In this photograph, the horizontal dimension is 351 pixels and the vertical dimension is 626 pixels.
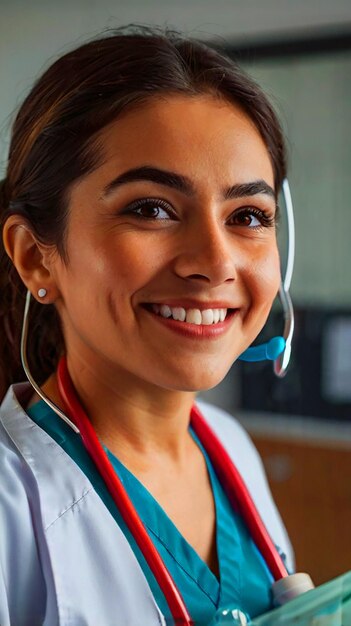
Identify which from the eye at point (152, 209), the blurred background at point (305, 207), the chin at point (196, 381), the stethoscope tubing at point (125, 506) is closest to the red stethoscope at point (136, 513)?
the stethoscope tubing at point (125, 506)

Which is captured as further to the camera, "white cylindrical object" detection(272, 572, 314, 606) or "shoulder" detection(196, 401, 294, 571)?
"shoulder" detection(196, 401, 294, 571)

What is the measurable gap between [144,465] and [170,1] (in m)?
2.33

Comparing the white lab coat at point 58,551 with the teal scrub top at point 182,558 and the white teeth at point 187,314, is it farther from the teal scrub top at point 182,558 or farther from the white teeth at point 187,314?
the white teeth at point 187,314

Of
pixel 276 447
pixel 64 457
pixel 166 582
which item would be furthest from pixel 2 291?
pixel 276 447

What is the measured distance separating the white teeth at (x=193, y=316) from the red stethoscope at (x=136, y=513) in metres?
0.16

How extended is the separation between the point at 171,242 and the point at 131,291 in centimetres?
6

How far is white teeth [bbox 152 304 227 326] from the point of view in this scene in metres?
0.75

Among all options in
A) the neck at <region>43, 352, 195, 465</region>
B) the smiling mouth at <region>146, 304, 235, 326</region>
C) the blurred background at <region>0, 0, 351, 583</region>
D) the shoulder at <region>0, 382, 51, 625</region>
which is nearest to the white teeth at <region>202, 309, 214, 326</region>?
the smiling mouth at <region>146, 304, 235, 326</region>

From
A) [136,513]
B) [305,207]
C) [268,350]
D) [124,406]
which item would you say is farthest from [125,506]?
[305,207]

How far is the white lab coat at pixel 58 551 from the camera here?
709 mm

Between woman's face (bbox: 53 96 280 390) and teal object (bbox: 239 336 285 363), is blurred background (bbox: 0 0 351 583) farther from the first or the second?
woman's face (bbox: 53 96 280 390)

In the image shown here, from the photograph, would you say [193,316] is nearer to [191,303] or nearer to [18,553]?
[191,303]

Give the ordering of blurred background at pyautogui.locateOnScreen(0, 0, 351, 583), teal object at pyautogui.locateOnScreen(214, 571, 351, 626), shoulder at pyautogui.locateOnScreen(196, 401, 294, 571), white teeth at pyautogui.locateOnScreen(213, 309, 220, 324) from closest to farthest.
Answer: teal object at pyautogui.locateOnScreen(214, 571, 351, 626) → white teeth at pyautogui.locateOnScreen(213, 309, 220, 324) → shoulder at pyautogui.locateOnScreen(196, 401, 294, 571) → blurred background at pyautogui.locateOnScreen(0, 0, 351, 583)

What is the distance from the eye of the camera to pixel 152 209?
75 centimetres
